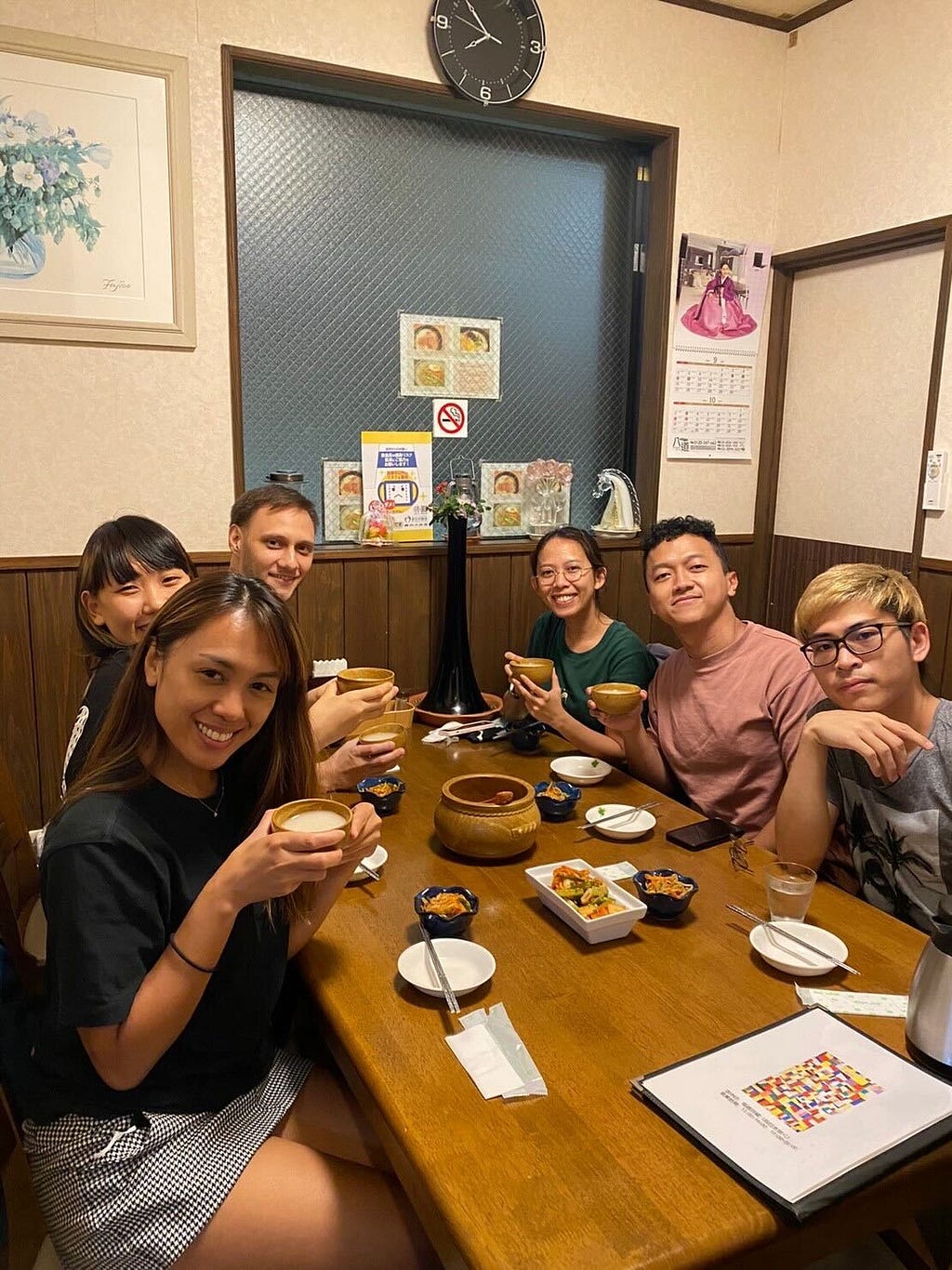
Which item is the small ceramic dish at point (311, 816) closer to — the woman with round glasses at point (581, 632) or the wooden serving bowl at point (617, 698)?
the wooden serving bowl at point (617, 698)

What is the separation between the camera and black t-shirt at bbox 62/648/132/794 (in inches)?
62.1

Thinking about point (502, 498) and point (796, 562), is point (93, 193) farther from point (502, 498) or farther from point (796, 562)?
point (796, 562)

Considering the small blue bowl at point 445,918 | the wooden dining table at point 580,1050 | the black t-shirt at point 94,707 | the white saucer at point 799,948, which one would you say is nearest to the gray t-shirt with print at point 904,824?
the wooden dining table at point 580,1050

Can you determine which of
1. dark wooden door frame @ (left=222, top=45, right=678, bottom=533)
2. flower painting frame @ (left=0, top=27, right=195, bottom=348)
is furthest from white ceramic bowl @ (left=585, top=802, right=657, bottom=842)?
flower painting frame @ (left=0, top=27, right=195, bottom=348)

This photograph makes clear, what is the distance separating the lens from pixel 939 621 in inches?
109

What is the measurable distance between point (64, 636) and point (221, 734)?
1.58 m

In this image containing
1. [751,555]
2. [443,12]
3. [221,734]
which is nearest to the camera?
[221,734]

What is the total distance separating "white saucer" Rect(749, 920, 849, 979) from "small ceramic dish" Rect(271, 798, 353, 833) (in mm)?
608

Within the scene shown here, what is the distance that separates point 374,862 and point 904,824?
0.88 meters

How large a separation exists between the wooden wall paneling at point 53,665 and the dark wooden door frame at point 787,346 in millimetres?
2513

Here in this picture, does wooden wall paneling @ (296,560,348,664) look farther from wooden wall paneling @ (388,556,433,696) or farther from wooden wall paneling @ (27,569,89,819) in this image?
wooden wall paneling @ (27,569,89,819)

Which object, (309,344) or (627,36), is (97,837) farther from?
(627,36)

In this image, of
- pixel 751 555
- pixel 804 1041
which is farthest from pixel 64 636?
pixel 751 555

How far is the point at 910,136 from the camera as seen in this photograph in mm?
2789
